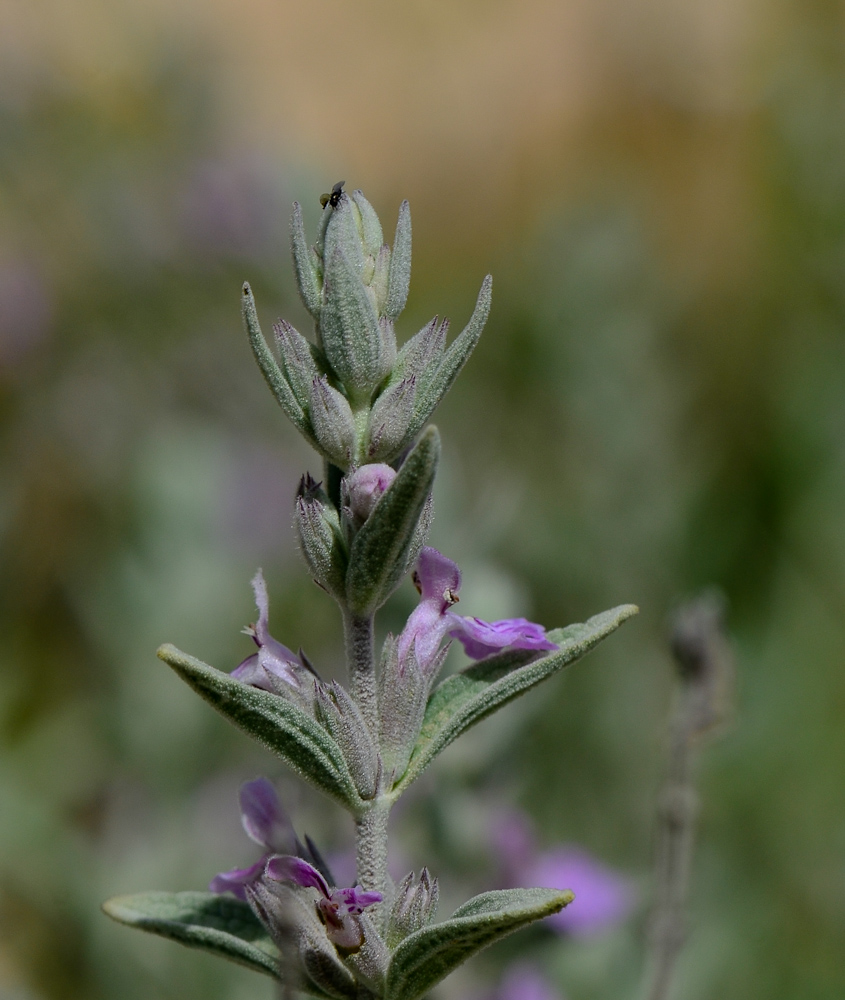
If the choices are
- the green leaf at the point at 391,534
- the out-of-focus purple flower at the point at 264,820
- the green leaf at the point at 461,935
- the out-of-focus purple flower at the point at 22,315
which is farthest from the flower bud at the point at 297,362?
the out-of-focus purple flower at the point at 22,315

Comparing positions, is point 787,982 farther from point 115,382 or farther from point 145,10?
point 145,10

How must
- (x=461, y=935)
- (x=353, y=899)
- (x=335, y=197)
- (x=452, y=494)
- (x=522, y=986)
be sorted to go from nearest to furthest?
(x=461, y=935), (x=353, y=899), (x=335, y=197), (x=522, y=986), (x=452, y=494)

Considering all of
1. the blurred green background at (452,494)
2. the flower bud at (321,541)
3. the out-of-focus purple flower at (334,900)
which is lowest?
the out-of-focus purple flower at (334,900)

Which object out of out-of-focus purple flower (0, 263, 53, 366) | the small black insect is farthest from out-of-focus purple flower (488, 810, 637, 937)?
out-of-focus purple flower (0, 263, 53, 366)

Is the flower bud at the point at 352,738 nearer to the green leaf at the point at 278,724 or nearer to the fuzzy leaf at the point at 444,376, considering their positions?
the green leaf at the point at 278,724

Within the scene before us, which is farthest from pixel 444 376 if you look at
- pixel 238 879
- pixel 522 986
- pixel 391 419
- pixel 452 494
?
pixel 452 494

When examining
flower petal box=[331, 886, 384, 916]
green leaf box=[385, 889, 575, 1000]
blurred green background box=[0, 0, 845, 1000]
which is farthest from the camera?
blurred green background box=[0, 0, 845, 1000]

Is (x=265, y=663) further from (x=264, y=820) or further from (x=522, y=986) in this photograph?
(x=522, y=986)

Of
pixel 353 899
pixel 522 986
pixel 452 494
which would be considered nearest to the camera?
pixel 353 899

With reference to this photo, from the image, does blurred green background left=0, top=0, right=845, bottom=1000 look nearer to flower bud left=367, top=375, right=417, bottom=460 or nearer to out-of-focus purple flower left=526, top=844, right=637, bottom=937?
out-of-focus purple flower left=526, top=844, right=637, bottom=937
